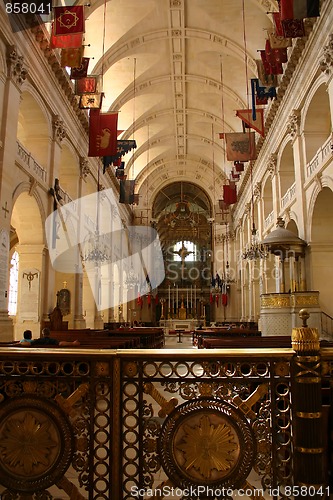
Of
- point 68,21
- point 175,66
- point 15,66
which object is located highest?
point 175,66

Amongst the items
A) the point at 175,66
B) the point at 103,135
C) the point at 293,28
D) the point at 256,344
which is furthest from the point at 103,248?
the point at 256,344

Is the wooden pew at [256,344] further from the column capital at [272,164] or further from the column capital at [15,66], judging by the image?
the column capital at [272,164]

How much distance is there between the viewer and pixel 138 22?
58.4 feet

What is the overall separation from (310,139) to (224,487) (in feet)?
45.6

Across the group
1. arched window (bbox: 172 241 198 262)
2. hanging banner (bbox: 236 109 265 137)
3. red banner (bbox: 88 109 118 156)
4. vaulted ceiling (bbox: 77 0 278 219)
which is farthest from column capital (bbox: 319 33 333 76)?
arched window (bbox: 172 241 198 262)

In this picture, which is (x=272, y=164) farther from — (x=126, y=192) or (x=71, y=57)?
(x=71, y=57)

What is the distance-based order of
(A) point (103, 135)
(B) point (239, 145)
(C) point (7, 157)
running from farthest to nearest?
(B) point (239, 145) < (A) point (103, 135) < (C) point (7, 157)

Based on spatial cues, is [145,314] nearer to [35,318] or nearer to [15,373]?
[35,318]

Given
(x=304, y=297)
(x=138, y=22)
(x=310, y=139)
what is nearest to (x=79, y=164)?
(x=138, y=22)

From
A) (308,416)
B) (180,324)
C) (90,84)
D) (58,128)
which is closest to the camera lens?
(308,416)

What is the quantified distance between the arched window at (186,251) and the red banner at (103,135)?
2284 cm

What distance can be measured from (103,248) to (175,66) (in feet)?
33.6

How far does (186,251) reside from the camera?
37656mm

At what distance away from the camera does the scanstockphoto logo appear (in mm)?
16641
